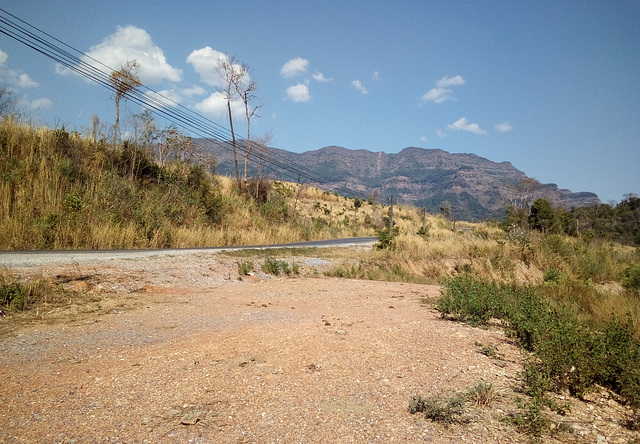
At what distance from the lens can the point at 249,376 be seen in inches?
144

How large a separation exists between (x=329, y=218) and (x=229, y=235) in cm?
2106

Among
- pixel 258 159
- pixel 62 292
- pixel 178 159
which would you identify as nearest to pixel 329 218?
pixel 258 159

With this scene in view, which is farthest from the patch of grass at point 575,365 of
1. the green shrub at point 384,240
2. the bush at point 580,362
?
the green shrub at point 384,240

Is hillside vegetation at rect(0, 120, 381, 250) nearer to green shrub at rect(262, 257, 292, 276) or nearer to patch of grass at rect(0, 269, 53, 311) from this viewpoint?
green shrub at rect(262, 257, 292, 276)

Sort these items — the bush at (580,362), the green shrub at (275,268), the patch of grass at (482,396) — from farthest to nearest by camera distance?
the green shrub at (275,268) → the bush at (580,362) → the patch of grass at (482,396)

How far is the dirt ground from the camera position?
9.11 ft

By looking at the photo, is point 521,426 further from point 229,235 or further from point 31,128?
point 31,128

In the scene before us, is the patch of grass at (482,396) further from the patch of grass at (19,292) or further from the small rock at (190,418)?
the patch of grass at (19,292)

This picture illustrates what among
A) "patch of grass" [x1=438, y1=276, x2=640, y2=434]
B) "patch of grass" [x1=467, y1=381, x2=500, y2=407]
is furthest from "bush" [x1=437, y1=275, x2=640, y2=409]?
"patch of grass" [x1=467, y1=381, x2=500, y2=407]

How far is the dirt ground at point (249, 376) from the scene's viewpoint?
109 inches

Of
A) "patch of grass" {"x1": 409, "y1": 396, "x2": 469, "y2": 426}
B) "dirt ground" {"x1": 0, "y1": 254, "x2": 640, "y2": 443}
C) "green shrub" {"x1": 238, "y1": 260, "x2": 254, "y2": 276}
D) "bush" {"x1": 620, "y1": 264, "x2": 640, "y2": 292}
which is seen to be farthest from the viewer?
"green shrub" {"x1": 238, "y1": 260, "x2": 254, "y2": 276}

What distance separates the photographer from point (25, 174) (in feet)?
44.1

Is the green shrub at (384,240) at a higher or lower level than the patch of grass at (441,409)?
higher

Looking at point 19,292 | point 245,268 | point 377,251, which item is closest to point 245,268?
point 245,268
